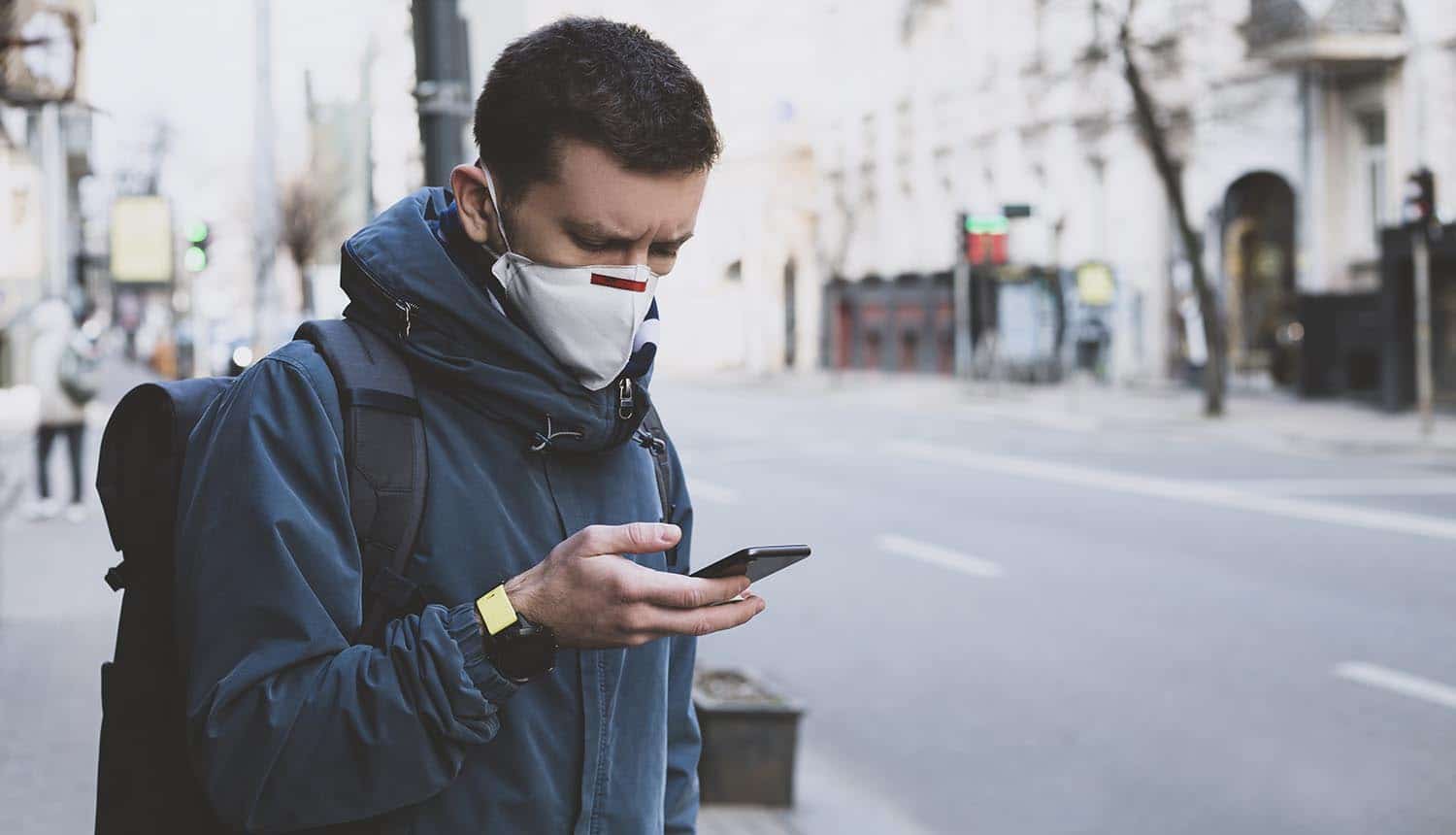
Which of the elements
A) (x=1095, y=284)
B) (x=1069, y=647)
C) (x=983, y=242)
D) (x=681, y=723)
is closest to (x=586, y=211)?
(x=681, y=723)

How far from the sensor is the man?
1.72 meters

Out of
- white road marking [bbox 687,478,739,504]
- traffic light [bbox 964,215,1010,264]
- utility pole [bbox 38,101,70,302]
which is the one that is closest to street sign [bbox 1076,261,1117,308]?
traffic light [bbox 964,215,1010,264]

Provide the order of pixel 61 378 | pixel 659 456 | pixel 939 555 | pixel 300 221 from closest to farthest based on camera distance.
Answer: pixel 659 456, pixel 939 555, pixel 61 378, pixel 300 221

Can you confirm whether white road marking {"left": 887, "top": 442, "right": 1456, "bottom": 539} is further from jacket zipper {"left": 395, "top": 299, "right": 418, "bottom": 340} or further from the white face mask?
jacket zipper {"left": 395, "top": 299, "right": 418, "bottom": 340}

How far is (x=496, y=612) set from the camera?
69.7 inches

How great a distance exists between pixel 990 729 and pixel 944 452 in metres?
13.4

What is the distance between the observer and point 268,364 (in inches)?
72.5

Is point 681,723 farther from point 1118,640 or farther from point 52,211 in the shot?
point 52,211

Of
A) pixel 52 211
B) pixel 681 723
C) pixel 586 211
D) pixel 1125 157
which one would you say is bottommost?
pixel 681 723

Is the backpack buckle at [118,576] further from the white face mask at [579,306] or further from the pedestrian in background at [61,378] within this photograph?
the pedestrian in background at [61,378]

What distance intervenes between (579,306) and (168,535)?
52 centimetres

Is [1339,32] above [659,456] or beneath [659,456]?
above

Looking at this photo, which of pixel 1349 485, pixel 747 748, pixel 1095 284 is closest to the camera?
pixel 747 748

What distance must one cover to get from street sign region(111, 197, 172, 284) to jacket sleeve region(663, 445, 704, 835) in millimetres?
22371
